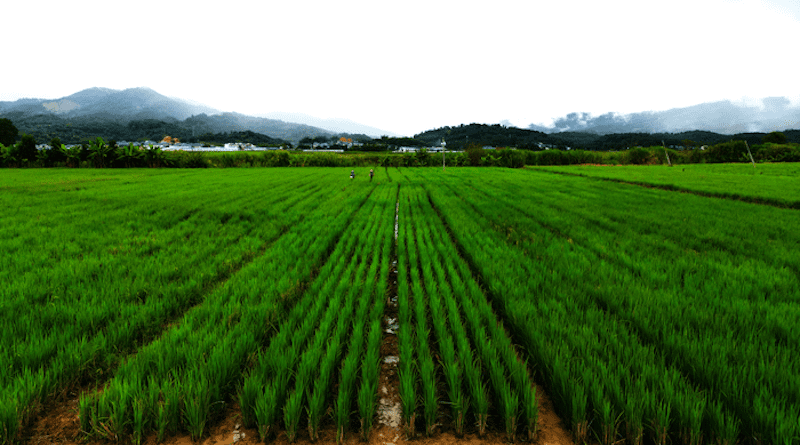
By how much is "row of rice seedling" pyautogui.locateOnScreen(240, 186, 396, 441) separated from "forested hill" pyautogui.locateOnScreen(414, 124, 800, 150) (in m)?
95.4

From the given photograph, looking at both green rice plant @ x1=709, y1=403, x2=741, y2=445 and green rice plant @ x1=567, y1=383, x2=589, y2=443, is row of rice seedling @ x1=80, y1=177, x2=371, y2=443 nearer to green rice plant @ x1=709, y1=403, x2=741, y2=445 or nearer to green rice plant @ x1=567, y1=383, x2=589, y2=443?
green rice plant @ x1=567, y1=383, x2=589, y2=443

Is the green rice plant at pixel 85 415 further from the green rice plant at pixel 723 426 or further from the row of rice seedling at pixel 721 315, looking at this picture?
the row of rice seedling at pixel 721 315

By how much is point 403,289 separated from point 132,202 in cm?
1416

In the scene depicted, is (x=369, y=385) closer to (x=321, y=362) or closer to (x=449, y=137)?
(x=321, y=362)

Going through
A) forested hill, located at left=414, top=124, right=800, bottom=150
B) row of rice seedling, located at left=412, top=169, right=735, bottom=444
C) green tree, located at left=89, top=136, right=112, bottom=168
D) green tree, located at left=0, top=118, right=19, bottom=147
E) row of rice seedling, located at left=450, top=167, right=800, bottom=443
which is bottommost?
row of rice seedling, located at left=412, top=169, right=735, bottom=444

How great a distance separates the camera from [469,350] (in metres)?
2.87

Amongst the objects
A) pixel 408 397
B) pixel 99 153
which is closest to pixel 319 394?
pixel 408 397

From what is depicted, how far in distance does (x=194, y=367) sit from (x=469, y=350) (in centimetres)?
244

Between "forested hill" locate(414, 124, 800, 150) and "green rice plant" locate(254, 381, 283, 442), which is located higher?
"forested hill" locate(414, 124, 800, 150)

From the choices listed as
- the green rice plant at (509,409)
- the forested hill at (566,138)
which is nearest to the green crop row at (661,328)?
the green rice plant at (509,409)

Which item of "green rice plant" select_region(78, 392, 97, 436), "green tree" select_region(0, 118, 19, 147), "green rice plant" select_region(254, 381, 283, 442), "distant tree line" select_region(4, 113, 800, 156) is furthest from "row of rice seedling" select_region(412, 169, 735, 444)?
"distant tree line" select_region(4, 113, 800, 156)

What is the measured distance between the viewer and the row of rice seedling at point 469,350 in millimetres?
2203

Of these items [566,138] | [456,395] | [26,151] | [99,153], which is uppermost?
[566,138]

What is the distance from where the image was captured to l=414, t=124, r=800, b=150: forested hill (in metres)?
113
